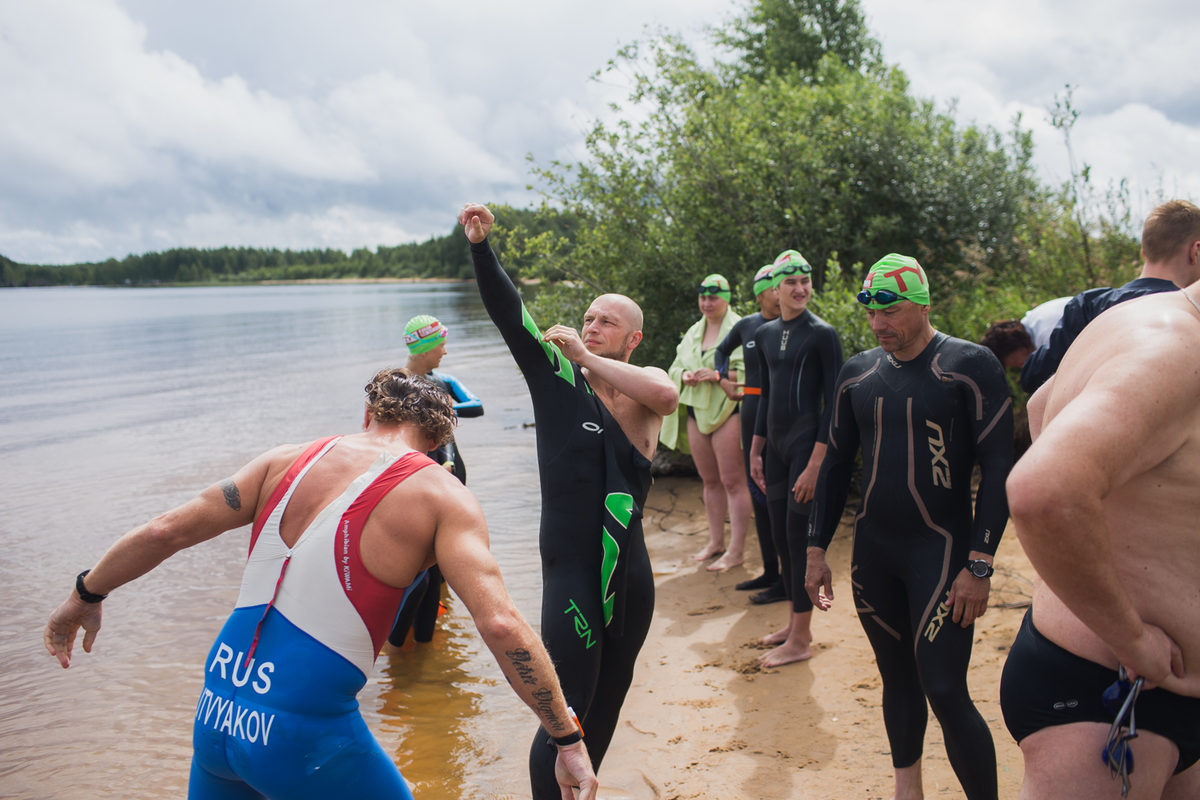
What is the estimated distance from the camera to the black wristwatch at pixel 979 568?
303cm

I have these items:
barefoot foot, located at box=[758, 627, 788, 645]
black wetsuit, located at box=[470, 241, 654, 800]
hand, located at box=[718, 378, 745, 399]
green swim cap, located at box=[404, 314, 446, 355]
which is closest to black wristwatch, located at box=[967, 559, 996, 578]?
black wetsuit, located at box=[470, 241, 654, 800]

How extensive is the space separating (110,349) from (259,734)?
37.5 metres

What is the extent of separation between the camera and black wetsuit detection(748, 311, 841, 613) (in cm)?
525

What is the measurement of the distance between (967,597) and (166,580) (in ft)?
23.8

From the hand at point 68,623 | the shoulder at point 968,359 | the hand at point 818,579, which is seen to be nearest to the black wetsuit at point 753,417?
the hand at point 818,579

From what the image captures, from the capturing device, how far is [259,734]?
2215mm

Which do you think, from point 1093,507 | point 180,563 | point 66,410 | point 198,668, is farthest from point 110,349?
point 1093,507

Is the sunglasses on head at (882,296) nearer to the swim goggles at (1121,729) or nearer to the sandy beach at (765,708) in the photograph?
the swim goggles at (1121,729)

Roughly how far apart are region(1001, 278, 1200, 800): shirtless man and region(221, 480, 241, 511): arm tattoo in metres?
2.15

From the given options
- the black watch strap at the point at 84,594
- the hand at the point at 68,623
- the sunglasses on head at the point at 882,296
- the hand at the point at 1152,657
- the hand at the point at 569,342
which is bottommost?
the hand at the point at 68,623

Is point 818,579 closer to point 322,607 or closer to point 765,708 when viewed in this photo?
point 765,708

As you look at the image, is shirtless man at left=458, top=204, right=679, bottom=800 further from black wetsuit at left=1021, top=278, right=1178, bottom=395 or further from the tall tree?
the tall tree

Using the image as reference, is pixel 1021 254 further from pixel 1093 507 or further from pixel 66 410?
pixel 66 410

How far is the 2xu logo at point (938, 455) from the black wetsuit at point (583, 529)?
46.2 inches
